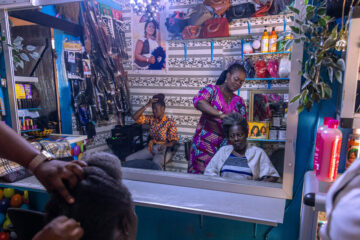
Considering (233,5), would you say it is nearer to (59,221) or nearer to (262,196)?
(262,196)

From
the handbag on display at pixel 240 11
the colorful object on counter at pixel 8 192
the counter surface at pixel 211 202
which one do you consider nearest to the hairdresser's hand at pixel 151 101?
the counter surface at pixel 211 202

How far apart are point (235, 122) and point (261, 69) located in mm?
497

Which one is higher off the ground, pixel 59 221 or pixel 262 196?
pixel 59 221

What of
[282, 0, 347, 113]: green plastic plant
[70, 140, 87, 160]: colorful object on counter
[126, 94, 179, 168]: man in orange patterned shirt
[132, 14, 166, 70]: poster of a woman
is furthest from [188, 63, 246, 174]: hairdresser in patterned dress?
[70, 140, 87, 160]: colorful object on counter

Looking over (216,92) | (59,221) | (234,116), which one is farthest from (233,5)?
(59,221)

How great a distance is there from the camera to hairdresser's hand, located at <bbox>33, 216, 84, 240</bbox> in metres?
0.55

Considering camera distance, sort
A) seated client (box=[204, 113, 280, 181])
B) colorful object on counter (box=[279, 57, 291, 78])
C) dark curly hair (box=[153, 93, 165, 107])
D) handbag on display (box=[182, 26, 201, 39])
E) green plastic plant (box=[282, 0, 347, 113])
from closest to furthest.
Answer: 1. green plastic plant (box=[282, 0, 347, 113])
2. colorful object on counter (box=[279, 57, 291, 78])
3. seated client (box=[204, 113, 280, 181])
4. handbag on display (box=[182, 26, 201, 39])
5. dark curly hair (box=[153, 93, 165, 107])

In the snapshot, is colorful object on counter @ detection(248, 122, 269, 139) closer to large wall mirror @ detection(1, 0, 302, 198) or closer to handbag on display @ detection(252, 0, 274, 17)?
large wall mirror @ detection(1, 0, 302, 198)

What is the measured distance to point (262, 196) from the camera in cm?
141

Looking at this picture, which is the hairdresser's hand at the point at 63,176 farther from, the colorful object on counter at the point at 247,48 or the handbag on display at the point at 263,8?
the handbag on display at the point at 263,8

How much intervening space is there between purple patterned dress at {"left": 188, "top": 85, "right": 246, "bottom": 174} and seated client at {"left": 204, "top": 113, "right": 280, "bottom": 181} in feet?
0.18

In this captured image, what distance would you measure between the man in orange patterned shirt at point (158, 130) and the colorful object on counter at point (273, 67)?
1033 mm

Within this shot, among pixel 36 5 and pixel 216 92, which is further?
pixel 216 92

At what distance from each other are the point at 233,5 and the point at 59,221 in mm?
2051
